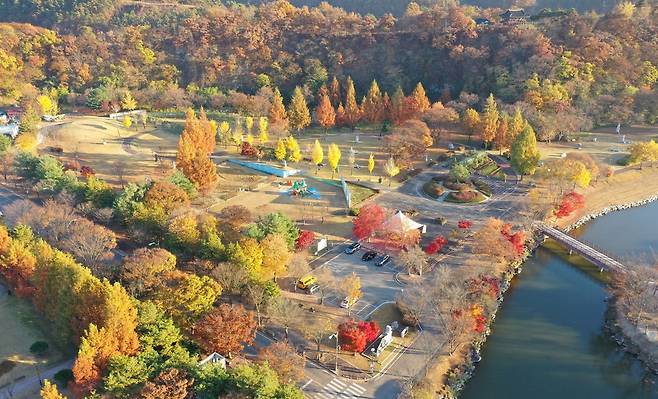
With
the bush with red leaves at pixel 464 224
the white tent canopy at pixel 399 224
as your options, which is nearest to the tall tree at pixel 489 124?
the bush with red leaves at pixel 464 224

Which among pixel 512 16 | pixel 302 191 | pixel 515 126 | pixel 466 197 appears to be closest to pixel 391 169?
pixel 466 197

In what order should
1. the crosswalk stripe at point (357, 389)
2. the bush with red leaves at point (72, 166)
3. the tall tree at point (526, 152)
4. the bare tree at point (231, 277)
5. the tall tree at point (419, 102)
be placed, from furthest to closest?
the tall tree at point (419, 102)
the bush with red leaves at point (72, 166)
the tall tree at point (526, 152)
the bare tree at point (231, 277)
the crosswalk stripe at point (357, 389)

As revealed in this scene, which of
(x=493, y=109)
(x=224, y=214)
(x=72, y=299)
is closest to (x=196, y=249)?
(x=224, y=214)

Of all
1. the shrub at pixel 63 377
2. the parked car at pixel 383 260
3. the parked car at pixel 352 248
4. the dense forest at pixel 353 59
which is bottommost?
the shrub at pixel 63 377

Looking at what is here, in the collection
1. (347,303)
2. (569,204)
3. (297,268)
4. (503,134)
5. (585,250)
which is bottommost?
(347,303)

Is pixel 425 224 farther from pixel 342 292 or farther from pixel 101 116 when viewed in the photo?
pixel 101 116

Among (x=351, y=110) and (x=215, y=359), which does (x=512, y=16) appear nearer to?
(x=351, y=110)

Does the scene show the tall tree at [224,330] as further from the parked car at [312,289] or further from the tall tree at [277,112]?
the tall tree at [277,112]
